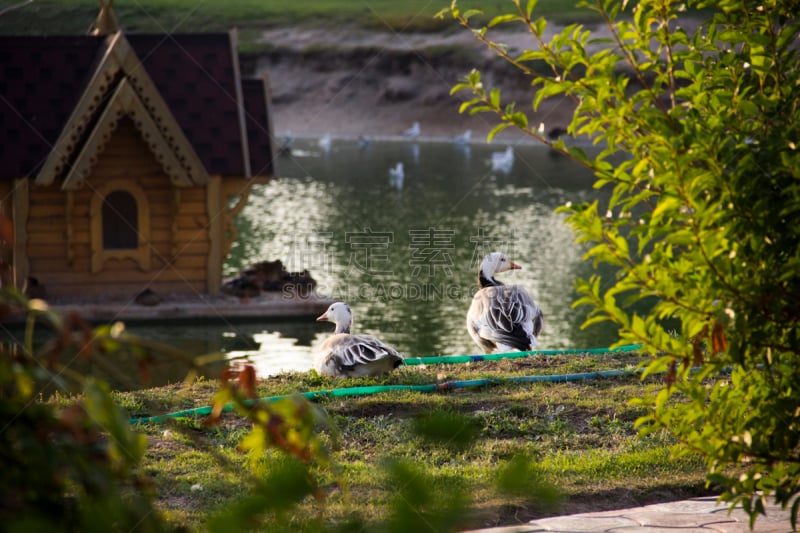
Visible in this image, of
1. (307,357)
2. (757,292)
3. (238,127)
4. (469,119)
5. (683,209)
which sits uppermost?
(469,119)

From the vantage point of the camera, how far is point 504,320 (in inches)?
353

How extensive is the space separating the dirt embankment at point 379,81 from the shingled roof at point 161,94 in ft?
105

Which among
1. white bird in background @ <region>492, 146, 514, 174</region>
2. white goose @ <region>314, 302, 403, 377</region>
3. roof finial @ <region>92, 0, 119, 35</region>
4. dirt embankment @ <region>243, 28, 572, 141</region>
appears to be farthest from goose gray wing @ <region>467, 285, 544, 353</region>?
dirt embankment @ <region>243, 28, 572, 141</region>

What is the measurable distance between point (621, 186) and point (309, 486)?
2.50 m

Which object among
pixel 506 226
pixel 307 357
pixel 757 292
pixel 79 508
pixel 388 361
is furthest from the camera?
pixel 506 226

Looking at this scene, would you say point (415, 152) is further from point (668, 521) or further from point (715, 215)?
point (715, 215)

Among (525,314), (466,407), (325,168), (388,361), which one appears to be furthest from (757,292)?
(325,168)

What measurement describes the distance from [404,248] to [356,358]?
11103 mm

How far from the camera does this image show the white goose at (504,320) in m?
8.90

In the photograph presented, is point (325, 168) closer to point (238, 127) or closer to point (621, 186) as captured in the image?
point (238, 127)

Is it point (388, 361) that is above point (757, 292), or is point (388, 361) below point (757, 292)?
below

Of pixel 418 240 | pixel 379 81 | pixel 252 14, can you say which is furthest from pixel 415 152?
pixel 252 14

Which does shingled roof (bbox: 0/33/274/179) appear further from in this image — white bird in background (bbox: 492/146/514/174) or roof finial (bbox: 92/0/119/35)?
white bird in background (bbox: 492/146/514/174)

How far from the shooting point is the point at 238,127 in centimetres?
1386
